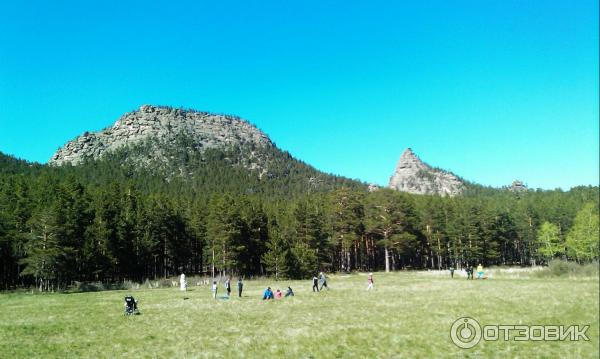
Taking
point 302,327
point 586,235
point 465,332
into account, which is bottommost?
point 302,327

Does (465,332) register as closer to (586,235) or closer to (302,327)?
(302,327)

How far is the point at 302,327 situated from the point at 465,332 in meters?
8.01

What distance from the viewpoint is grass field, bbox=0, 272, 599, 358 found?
15.8 meters

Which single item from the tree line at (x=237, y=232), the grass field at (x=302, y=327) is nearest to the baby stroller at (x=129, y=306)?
the grass field at (x=302, y=327)

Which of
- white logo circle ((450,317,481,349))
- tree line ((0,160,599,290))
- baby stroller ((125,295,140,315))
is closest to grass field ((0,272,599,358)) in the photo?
white logo circle ((450,317,481,349))

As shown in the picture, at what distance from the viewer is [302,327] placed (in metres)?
20.7

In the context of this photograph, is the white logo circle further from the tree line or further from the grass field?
the tree line

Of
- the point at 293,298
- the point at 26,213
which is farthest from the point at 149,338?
the point at 26,213

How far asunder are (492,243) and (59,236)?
8524cm

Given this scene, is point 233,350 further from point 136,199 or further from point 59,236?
point 136,199

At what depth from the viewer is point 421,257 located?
4281 inches

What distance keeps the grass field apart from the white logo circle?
1.19ft

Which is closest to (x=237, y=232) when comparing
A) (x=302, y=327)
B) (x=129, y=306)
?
(x=129, y=306)

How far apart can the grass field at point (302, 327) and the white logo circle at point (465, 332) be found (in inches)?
14.3
